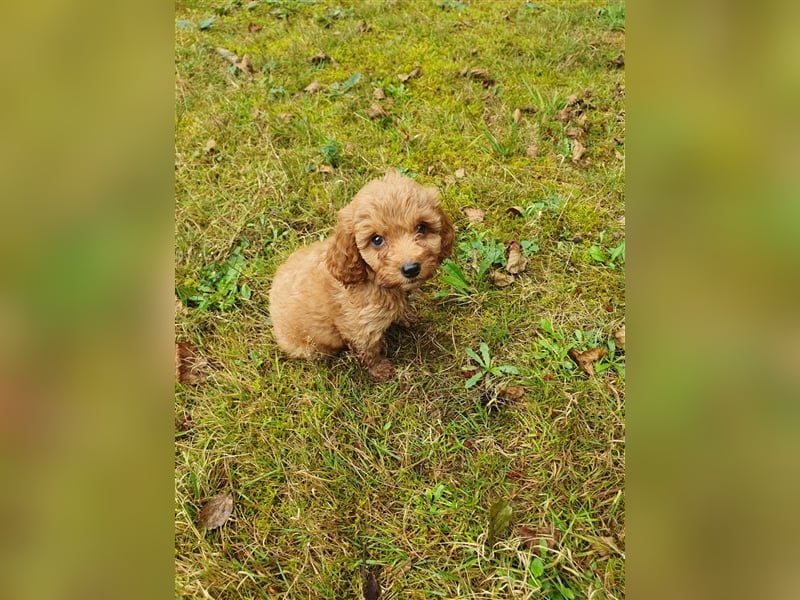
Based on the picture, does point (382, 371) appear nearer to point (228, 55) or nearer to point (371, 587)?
point (371, 587)

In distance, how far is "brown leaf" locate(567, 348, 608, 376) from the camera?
2.39m

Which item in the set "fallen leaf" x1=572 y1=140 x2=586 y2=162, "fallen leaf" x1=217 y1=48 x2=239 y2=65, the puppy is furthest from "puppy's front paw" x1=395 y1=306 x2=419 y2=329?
"fallen leaf" x1=217 y1=48 x2=239 y2=65

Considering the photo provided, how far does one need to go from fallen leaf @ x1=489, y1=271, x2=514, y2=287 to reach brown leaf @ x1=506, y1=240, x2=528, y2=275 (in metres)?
0.04

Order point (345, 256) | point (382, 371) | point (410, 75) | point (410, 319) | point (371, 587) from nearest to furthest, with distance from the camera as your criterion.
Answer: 1. point (371, 587)
2. point (345, 256)
3. point (382, 371)
4. point (410, 319)
5. point (410, 75)

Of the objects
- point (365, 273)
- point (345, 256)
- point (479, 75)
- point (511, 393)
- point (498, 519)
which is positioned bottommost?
point (498, 519)

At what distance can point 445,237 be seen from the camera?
2426mm

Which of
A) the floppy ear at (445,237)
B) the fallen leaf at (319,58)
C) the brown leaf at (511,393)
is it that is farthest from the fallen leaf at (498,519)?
the fallen leaf at (319,58)

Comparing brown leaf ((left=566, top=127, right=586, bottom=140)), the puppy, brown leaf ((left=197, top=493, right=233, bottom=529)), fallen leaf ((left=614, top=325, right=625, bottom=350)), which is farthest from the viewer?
brown leaf ((left=566, top=127, right=586, bottom=140))

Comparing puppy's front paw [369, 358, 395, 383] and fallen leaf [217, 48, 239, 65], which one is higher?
fallen leaf [217, 48, 239, 65]

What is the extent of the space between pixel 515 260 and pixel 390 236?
3.00 feet

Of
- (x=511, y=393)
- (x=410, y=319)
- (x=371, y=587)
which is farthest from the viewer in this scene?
(x=410, y=319)

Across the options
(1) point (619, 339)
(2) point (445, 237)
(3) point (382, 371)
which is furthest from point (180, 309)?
(1) point (619, 339)

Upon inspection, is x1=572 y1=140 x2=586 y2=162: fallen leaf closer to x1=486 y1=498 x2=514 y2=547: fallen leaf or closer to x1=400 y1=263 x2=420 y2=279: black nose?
x1=400 y1=263 x2=420 y2=279: black nose
